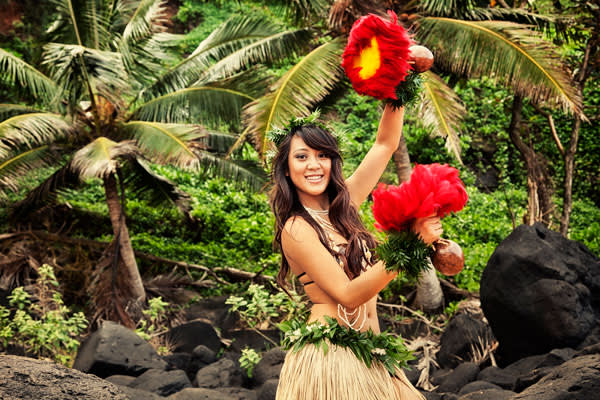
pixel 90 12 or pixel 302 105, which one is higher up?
pixel 90 12

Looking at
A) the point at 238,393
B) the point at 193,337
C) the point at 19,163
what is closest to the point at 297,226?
the point at 238,393

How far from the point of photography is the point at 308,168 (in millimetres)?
2678

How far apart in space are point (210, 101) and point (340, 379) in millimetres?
5970

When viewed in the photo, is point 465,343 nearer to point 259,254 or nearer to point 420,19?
point 420,19

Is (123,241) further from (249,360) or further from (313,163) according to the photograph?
(313,163)

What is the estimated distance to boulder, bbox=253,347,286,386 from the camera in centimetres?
567

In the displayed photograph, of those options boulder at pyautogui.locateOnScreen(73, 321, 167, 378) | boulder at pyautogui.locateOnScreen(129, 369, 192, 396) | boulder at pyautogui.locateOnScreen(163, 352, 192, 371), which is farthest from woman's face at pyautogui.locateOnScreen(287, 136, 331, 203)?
boulder at pyautogui.locateOnScreen(163, 352, 192, 371)

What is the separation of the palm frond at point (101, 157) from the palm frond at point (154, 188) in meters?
1.39

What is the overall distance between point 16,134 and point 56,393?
448 centimetres

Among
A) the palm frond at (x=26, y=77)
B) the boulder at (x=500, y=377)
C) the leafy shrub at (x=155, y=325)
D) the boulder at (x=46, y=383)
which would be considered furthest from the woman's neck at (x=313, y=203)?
the palm frond at (x=26, y=77)

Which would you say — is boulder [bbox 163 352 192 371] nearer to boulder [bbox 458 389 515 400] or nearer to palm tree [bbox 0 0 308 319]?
palm tree [bbox 0 0 308 319]

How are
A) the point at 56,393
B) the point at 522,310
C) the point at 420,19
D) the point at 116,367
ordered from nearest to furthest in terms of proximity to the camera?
the point at 56,393 → the point at 522,310 → the point at 116,367 → the point at 420,19

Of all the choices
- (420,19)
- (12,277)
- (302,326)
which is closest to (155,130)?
(12,277)

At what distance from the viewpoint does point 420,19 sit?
23.3 feet
